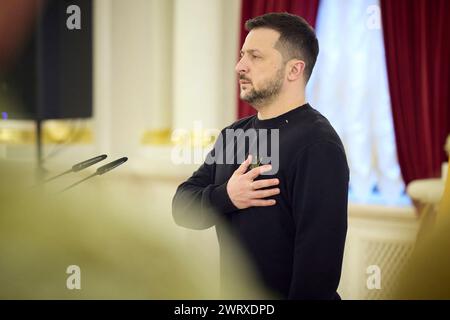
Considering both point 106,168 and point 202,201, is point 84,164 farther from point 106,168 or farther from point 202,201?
point 202,201

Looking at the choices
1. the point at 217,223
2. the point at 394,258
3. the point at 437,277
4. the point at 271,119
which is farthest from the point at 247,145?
the point at 394,258

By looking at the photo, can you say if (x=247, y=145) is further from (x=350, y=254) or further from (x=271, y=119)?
(x=350, y=254)

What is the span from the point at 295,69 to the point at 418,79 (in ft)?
2.52

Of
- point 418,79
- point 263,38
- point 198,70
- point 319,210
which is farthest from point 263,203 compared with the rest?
point 418,79

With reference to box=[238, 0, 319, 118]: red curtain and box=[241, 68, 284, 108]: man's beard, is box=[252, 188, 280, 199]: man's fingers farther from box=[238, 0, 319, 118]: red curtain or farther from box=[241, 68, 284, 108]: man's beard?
box=[238, 0, 319, 118]: red curtain

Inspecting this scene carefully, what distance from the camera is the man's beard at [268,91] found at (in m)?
1.19

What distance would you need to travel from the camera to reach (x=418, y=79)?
5.83 feet

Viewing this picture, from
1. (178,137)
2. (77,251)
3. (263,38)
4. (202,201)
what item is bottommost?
(77,251)

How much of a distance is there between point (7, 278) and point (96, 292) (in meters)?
0.26

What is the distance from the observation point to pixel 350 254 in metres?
1.76

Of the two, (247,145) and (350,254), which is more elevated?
(247,145)

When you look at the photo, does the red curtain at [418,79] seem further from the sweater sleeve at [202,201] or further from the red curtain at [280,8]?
the sweater sleeve at [202,201]

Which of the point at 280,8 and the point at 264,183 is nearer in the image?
the point at 264,183

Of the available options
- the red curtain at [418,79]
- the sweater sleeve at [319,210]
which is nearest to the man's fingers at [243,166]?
the sweater sleeve at [319,210]
